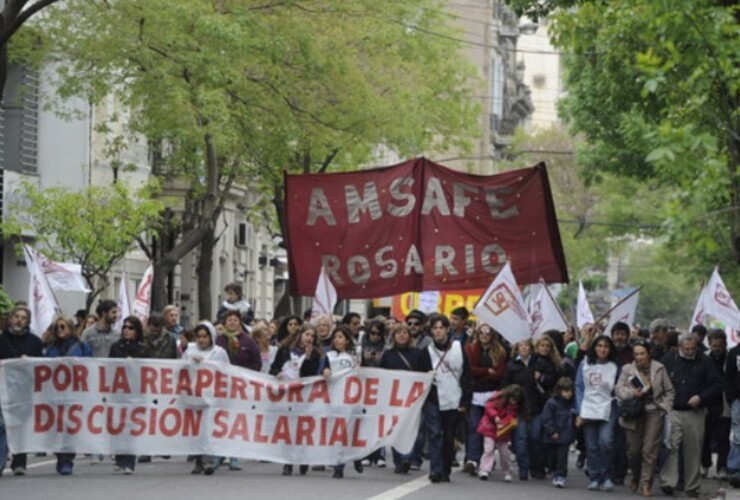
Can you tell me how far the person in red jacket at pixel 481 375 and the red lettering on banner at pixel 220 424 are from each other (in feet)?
8.77

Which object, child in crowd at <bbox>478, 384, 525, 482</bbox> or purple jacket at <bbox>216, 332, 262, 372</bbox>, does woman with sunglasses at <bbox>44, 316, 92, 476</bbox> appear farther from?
child in crowd at <bbox>478, 384, 525, 482</bbox>

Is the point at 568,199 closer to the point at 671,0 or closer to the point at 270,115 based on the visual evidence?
the point at 270,115

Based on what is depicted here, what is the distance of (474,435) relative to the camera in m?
21.2

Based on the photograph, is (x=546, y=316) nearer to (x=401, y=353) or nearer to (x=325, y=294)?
(x=325, y=294)

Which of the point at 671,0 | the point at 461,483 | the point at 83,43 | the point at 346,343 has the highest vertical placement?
the point at 83,43

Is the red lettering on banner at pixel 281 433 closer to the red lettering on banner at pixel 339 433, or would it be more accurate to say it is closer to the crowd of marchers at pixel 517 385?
the crowd of marchers at pixel 517 385

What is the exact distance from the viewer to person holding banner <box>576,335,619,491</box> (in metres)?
20.1

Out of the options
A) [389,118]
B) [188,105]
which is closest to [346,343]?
[188,105]

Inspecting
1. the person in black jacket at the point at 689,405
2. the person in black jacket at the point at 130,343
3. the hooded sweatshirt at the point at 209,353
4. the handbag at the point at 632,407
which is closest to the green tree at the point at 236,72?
the person in black jacket at the point at 130,343

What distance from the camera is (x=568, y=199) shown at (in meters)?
85.7

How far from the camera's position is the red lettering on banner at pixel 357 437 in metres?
20.1

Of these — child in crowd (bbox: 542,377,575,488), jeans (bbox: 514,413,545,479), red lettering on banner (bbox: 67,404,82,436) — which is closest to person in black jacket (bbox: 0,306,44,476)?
red lettering on banner (bbox: 67,404,82,436)

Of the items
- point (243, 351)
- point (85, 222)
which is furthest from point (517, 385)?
point (85, 222)

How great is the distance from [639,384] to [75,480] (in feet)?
18.3
